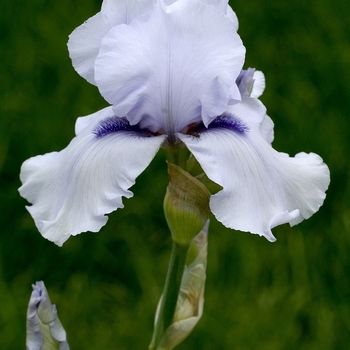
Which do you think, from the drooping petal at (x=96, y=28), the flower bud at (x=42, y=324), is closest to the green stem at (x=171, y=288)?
the flower bud at (x=42, y=324)

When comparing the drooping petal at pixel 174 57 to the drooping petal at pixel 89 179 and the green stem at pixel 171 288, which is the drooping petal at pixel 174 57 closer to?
the drooping petal at pixel 89 179

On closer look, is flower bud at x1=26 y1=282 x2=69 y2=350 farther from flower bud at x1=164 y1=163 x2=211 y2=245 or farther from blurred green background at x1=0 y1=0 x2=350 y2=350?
blurred green background at x1=0 y1=0 x2=350 y2=350

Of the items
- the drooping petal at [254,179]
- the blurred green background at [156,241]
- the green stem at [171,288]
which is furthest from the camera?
the blurred green background at [156,241]

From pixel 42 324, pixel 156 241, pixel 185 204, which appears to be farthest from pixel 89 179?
pixel 156 241

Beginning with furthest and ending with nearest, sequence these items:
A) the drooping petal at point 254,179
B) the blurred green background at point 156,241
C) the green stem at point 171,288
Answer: the blurred green background at point 156,241 → the green stem at point 171,288 → the drooping petal at point 254,179

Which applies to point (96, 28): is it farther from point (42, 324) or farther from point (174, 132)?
point (42, 324)

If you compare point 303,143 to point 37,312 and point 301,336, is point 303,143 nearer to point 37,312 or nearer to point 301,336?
point 301,336

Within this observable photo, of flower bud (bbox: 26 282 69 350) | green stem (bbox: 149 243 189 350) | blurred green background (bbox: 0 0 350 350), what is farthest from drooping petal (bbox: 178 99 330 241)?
blurred green background (bbox: 0 0 350 350)
